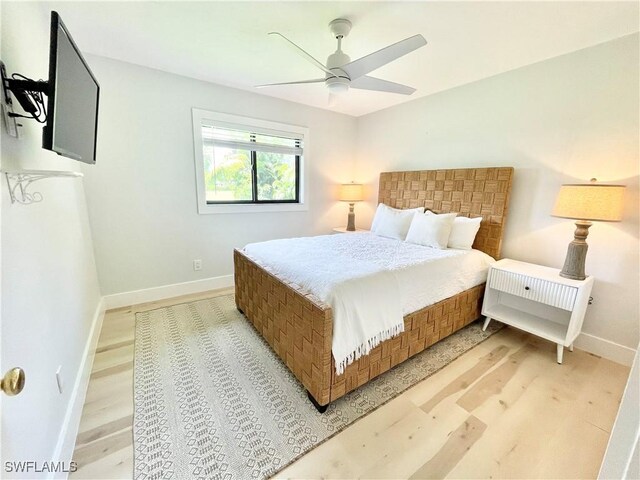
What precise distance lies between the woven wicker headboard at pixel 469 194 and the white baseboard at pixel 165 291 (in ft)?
8.65

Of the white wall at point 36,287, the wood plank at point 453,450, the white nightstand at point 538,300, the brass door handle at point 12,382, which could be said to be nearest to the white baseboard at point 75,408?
the white wall at point 36,287

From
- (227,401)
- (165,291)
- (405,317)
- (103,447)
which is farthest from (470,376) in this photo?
(165,291)

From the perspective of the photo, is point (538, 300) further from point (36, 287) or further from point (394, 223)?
point (36, 287)

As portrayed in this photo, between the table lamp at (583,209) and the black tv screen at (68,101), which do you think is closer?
the black tv screen at (68,101)

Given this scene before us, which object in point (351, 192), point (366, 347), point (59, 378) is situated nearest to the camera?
point (59, 378)

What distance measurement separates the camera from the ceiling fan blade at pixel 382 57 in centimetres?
153

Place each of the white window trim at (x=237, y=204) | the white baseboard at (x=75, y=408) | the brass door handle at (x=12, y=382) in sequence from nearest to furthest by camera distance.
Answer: the brass door handle at (x=12, y=382), the white baseboard at (x=75, y=408), the white window trim at (x=237, y=204)

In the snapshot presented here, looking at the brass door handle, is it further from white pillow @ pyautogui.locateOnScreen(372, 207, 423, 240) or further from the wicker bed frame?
white pillow @ pyautogui.locateOnScreen(372, 207, 423, 240)

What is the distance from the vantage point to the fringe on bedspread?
1537 mm

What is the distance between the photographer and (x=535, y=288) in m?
2.16

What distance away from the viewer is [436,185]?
316cm

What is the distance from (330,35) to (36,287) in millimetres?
2405

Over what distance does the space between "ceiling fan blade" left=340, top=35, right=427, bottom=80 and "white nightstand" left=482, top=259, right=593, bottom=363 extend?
1942 mm

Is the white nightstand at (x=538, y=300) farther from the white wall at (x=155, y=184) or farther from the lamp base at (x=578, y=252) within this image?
the white wall at (x=155, y=184)
